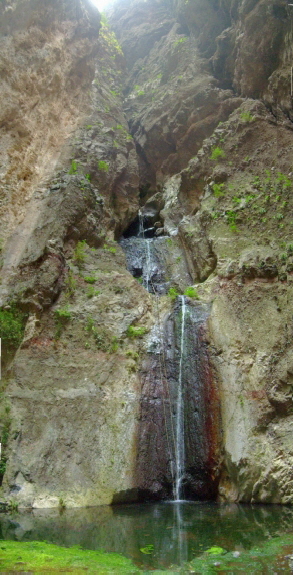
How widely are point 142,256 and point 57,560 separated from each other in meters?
14.2

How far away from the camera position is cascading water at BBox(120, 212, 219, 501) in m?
10.4

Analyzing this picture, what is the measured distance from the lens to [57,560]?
555cm

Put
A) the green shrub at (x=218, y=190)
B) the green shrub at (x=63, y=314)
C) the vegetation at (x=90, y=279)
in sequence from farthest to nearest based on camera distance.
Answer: the green shrub at (x=218, y=190)
the vegetation at (x=90, y=279)
the green shrub at (x=63, y=314)

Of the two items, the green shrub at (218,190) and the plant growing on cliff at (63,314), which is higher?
the green shrub at (218,190)

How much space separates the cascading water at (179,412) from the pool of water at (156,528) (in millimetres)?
809

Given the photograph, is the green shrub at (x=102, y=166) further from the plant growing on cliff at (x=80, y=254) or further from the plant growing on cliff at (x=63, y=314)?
the plant growing on cliff at (x=63, y=314)

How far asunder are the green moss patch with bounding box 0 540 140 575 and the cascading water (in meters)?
4.36

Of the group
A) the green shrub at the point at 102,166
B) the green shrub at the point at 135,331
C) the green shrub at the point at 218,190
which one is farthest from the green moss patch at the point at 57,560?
the green shrub at the point at 102,166

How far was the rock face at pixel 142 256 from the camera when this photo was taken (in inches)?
406

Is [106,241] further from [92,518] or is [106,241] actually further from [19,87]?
[92,518]

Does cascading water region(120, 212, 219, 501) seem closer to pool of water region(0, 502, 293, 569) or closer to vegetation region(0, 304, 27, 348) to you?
pool of water region(0, 502, 293, 569)

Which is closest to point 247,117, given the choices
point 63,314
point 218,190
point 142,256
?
point 218,190

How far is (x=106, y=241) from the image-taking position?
17.2 m

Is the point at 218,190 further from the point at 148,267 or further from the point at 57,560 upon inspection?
the point at 57,560
